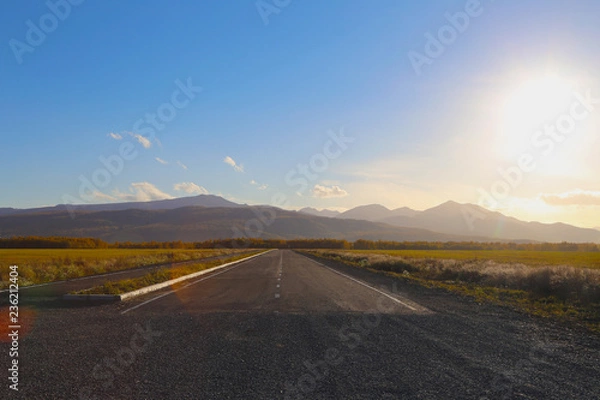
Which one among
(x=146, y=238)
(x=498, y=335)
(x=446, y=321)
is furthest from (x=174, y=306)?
(x=146, y=238)

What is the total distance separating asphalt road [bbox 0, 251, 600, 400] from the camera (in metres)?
5.18

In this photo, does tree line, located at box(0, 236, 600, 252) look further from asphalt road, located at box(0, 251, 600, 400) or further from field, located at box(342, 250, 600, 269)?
asphalt road, located at box(0, 251, 600, 400)

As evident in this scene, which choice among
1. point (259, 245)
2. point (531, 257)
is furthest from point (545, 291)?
point (259, 245)

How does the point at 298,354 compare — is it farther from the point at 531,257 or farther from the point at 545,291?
the point at 531,257

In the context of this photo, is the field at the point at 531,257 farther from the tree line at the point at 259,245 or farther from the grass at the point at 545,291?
the tree line at the point at 259,245

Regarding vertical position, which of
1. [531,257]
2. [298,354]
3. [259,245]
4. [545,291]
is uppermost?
[298,354]

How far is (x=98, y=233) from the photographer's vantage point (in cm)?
17700

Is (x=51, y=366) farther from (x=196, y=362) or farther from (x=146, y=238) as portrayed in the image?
(x=146, y=238)

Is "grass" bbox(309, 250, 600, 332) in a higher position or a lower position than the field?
higher

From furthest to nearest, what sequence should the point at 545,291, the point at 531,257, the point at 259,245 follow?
1. the point at 259,245
2. the point at 531,257
3. the point at 545,291

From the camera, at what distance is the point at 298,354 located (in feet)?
22.5

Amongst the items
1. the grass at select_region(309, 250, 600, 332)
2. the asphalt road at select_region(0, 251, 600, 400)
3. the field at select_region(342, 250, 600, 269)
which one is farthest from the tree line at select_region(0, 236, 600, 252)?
the grass at select_region(309, 250, 600, 332)

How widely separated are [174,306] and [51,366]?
6.14 metres

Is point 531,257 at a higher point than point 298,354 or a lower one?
lower
